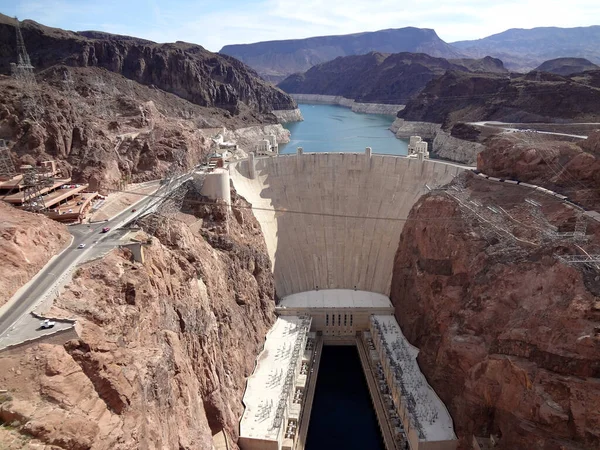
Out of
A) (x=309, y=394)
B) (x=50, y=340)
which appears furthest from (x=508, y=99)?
(x=50, y=340)

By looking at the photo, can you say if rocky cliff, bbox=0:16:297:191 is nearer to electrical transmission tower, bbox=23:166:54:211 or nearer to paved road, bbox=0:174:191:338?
electrical transmission tower, bbox=23:166:54:211

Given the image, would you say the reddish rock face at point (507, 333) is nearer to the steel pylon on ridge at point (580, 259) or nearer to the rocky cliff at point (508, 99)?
the steel pylon on ridge at point (580, 259)

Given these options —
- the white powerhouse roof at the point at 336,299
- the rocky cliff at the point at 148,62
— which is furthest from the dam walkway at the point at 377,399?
the rocky cliff at the point at 148,62

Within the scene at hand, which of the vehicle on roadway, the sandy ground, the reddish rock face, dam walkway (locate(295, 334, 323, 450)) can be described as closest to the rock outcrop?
the vehicle on roadway

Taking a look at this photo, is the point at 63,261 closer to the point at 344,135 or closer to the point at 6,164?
the point at 6,164

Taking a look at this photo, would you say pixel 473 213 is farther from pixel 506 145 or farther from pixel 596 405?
pixel 596 405

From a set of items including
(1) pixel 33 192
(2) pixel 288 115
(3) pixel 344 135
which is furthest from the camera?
(2) pixel 288 115
